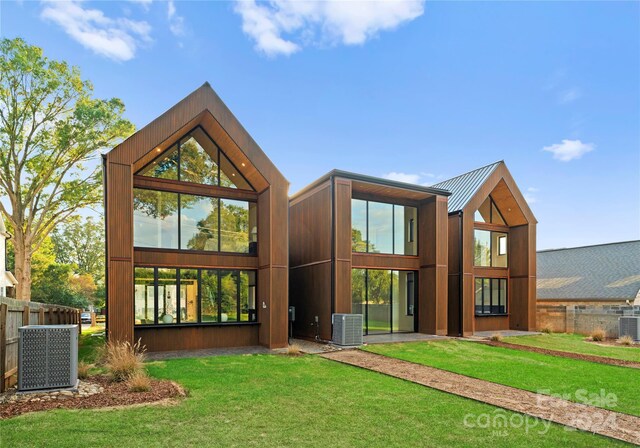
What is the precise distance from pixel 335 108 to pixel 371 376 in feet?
63.2

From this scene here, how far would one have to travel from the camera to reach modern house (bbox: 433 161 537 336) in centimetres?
1939

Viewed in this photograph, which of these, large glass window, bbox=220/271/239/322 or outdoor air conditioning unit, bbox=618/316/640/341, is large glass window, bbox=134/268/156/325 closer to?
large glass window, bbox=220/271/239/322

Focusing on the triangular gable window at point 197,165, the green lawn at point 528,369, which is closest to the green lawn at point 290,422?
the green lawn at point 528,369

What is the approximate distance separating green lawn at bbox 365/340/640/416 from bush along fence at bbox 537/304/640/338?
888 cm

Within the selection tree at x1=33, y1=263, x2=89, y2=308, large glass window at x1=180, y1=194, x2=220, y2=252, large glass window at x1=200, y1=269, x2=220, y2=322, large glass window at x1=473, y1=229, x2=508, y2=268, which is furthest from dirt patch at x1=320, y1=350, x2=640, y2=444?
tree at x1=33, y1=263, x2=89, y2=308

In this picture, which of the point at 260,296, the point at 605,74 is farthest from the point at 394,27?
the point at 260,296

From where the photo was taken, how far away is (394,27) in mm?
17344

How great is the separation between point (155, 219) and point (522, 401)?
11.0m

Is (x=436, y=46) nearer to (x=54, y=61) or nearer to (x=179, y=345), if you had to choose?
(x=179, y=345)

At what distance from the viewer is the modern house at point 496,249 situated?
19.4m

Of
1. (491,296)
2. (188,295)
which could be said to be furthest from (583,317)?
(188,295)

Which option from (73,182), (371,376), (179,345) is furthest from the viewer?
(73,182)

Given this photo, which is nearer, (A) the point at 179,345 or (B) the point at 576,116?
(A) the point at 179,345

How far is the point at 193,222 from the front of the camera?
1371cm
